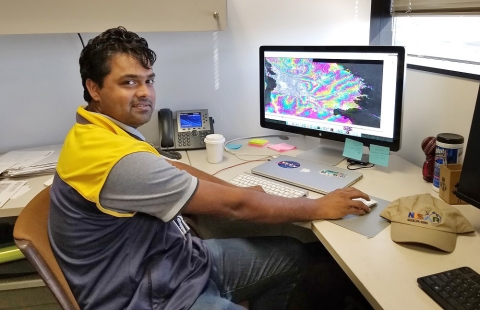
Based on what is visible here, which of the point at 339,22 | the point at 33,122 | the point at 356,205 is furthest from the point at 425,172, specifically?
the point at 33,122

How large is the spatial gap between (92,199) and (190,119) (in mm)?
1022

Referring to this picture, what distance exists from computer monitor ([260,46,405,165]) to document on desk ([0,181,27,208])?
3.56ft

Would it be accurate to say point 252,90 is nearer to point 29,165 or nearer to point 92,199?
point 29,165

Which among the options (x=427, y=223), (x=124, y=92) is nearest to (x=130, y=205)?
(x=124, y=92)

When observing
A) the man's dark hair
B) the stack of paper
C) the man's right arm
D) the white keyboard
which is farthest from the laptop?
the stack of paper

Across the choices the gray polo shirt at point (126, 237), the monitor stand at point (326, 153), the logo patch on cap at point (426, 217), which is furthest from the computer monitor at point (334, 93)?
the gray polo shirt at point (126, 237)

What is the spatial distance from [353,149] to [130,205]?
0.98 metres

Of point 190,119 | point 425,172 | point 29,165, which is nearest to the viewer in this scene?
point 425,172

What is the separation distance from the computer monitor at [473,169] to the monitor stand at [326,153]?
628mm

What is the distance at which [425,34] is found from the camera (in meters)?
1.93

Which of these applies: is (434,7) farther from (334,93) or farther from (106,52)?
(106,52)

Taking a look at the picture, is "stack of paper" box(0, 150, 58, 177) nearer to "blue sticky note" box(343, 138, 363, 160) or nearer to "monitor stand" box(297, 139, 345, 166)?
"monitor stand" box(297, 139, 345, 166)

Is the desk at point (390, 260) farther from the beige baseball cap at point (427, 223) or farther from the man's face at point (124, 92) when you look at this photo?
the man's face at point (124, 92)

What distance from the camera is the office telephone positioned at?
2.01 m
